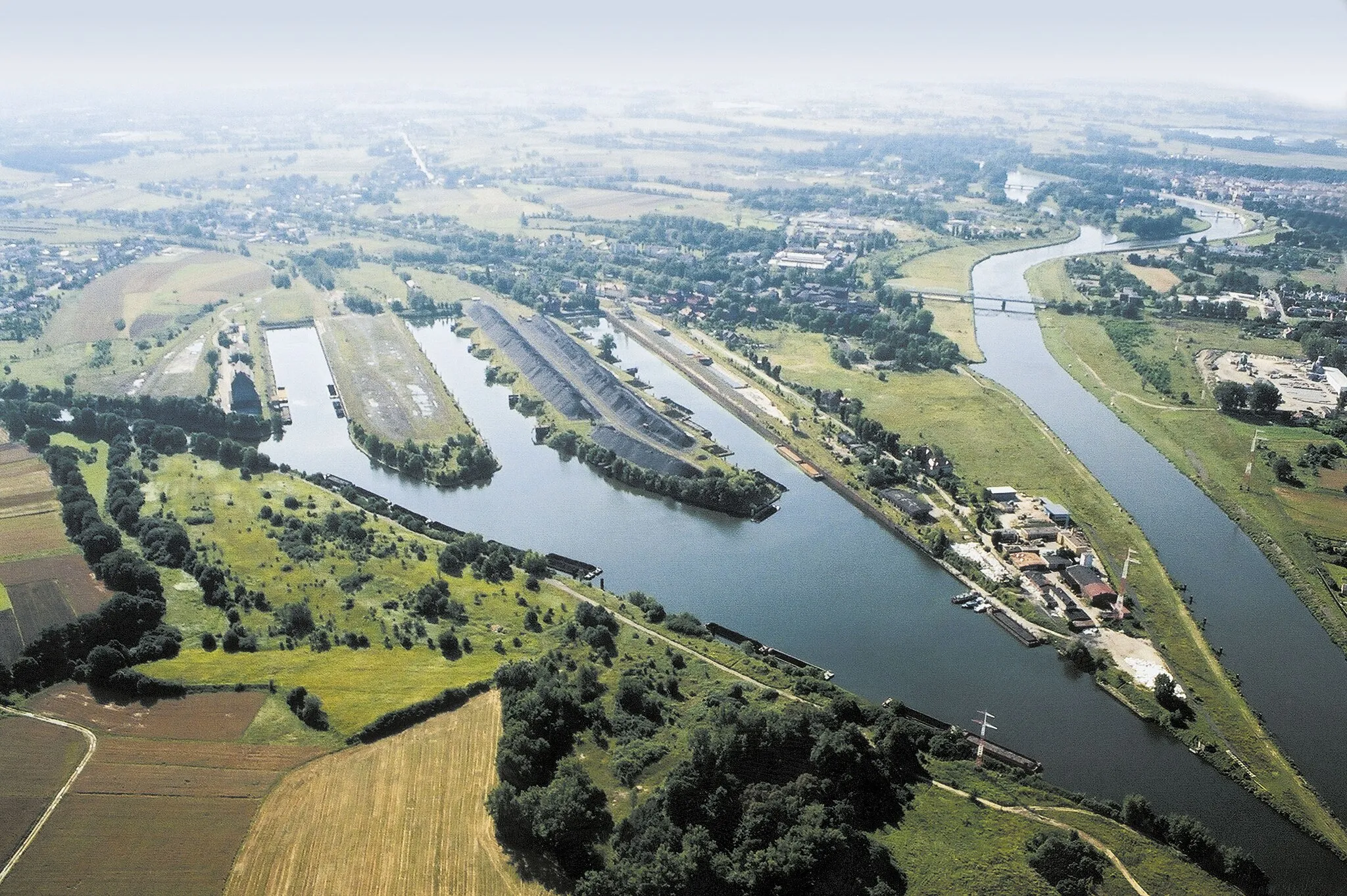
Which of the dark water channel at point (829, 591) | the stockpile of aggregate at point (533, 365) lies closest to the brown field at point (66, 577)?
the dark water channel at point (829, 591)

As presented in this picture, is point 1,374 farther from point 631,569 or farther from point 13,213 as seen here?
point 13,213

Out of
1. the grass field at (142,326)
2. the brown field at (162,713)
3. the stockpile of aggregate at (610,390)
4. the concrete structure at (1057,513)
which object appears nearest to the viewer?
the brown field at (162,713)

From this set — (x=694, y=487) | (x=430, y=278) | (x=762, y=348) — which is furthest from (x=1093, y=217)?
(x=694, y=487)

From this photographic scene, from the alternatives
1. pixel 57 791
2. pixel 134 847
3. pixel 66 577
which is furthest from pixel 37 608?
pixel 134 847

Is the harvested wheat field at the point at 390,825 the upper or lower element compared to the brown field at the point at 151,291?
lower

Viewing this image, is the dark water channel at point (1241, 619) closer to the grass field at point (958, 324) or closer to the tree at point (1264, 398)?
the grass field at point (958, 324)

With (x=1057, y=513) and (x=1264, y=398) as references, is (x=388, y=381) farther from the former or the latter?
(x=1264, y=398)
